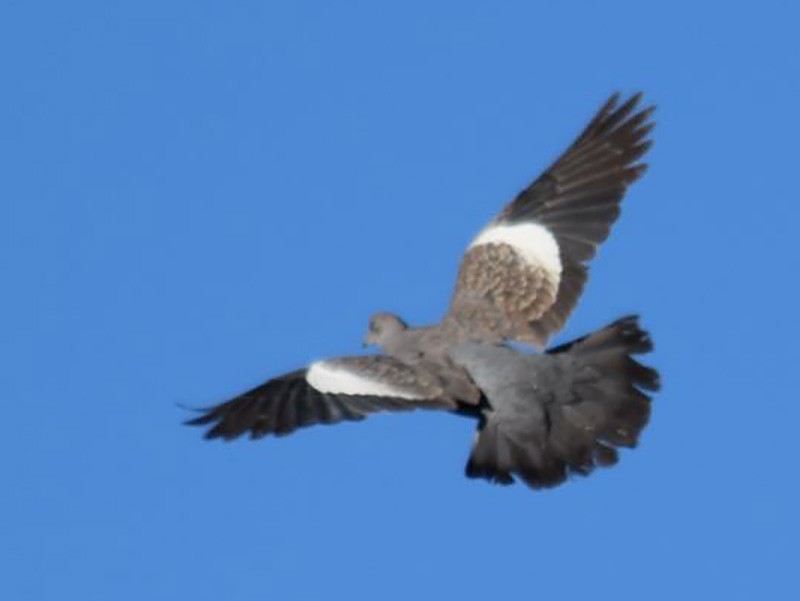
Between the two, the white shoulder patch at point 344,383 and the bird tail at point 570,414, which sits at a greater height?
the white shoulder patch at point 344,383

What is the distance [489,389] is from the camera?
44.0ft

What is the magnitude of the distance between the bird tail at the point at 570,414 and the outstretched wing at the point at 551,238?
0.70 m

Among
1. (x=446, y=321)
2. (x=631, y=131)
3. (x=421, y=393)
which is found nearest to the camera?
(x=421, y=393)

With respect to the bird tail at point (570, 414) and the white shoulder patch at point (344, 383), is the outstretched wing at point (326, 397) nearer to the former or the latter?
the white shoulder patch at point (344, 383)

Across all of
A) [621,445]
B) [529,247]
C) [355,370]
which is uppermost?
[529,247]

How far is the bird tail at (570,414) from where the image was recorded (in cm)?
1337

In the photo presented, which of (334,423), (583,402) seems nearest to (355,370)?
(334,423)

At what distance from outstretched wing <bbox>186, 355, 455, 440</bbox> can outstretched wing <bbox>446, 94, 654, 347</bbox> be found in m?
0.95

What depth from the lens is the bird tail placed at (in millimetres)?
13367

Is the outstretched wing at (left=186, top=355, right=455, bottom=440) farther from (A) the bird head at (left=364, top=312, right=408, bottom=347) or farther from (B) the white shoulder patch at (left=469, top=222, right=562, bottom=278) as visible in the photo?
(B) the white shoulder patch at (left=469, top=222, right=562, bottom=278)

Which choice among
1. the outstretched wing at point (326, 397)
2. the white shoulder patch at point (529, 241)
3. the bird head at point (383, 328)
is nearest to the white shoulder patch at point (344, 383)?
the outstretched wing at point (326, 397)

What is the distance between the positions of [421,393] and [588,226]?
263cm

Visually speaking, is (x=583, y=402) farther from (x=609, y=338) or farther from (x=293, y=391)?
(x=293, y=391)

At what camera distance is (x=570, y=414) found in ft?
44.4
